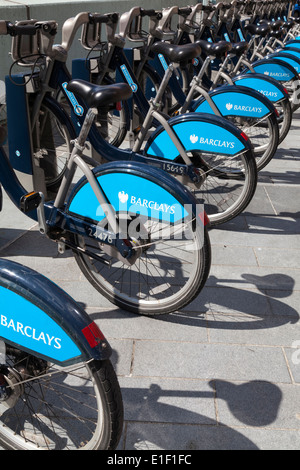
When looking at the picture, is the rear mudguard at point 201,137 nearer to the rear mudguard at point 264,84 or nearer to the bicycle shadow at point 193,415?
the rear mudguard at point 264,84

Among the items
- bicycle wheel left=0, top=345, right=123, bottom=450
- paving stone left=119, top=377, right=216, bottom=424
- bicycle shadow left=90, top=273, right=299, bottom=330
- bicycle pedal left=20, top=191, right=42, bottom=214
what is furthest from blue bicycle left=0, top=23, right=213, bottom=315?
bicycle wheel left=0, top=345, right=123, bottom=450

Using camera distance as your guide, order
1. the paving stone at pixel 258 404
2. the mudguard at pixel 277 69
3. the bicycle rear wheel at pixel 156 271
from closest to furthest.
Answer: the paving stone at pixel 258 404 < the bicycle rear wheel at pixel 156 271 < the mudguard at pixel 277 69

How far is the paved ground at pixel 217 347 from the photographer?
2.43 meters

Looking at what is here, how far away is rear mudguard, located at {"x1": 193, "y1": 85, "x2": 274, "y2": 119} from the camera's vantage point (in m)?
4.91

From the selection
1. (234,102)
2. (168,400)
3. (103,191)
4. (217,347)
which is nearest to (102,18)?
(234,102)

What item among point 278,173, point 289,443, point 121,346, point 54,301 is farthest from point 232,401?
point 278,173

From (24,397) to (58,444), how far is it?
0.26 metres

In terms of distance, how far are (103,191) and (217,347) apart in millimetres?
1043

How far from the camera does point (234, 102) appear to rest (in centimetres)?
493

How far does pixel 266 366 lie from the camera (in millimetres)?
2834

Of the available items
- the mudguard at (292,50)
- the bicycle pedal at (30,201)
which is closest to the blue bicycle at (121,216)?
the bicycle pedal at (30,201)

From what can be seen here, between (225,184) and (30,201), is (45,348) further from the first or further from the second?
(225,184)

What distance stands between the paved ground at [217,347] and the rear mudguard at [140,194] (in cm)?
60

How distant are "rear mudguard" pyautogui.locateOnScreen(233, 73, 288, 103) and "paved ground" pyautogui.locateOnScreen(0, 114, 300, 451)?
5.96 feet
